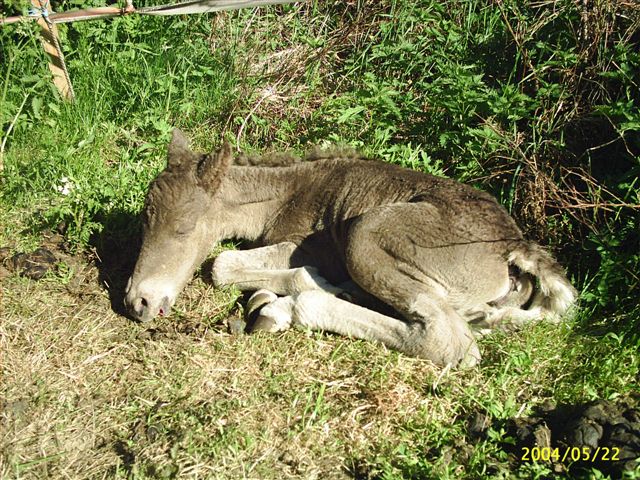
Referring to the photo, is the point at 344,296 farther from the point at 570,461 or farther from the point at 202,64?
the point at 202,64

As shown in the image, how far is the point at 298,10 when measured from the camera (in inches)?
344

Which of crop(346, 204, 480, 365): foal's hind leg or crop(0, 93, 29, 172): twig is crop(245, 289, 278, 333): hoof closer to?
crop(346, 204, 480, 365): foal's hind leg

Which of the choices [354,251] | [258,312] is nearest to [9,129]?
[258,312]

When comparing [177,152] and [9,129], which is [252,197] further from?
[9,129]

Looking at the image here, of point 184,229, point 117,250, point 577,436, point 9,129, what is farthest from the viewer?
point 9,129

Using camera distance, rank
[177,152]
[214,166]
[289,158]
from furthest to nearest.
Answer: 1. [289,158]
2. [177,152]
3. [214,166]

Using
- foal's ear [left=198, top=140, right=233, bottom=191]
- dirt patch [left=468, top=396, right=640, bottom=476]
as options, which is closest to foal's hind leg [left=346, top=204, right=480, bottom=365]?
dirt patch [left=468, top=396, right=640, bottom=476]

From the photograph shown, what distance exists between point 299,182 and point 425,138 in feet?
4.97

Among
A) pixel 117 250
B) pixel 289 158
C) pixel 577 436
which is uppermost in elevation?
pixel 289 158

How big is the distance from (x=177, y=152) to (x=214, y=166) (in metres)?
0.39

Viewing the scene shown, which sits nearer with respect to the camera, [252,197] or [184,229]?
[184,229]

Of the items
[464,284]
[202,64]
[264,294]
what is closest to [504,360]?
[464,284]

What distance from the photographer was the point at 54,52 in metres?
7.50

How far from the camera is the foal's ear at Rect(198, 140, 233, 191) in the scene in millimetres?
5844
